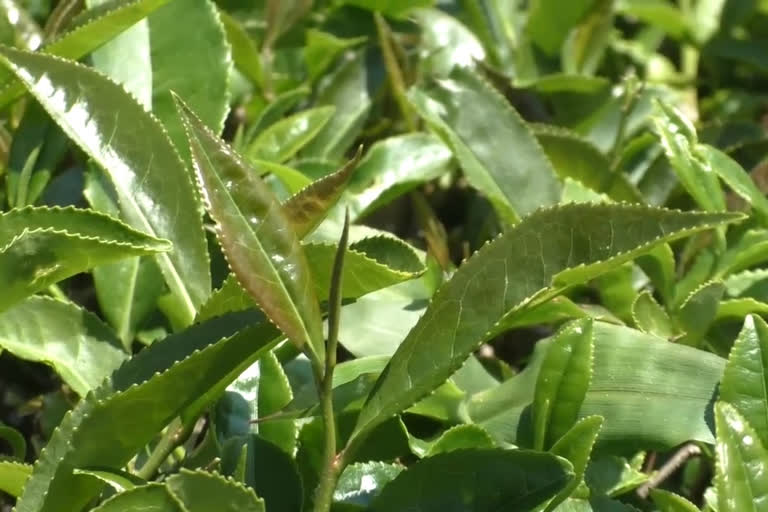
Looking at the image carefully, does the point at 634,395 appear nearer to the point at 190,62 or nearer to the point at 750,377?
the point at 750,377

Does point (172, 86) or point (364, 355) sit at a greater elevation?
point (172, 86)

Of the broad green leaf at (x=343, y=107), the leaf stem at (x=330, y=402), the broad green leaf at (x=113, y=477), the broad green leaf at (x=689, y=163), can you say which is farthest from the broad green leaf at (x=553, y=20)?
the broad green leaf at (x=113, y=477)

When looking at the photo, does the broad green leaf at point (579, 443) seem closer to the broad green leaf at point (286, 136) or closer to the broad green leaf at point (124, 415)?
the broad green leaf at point (124, 415)

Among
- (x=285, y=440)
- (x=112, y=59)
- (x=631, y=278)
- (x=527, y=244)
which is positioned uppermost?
(x=112, y=59)

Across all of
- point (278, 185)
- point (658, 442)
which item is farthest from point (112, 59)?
point (658, 442)

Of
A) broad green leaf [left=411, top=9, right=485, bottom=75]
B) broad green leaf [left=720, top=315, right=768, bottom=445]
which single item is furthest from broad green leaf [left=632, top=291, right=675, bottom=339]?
broad green leaf [left=411, top=9, right=485, bottom=75]

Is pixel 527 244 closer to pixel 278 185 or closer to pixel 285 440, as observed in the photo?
pixel 285 440

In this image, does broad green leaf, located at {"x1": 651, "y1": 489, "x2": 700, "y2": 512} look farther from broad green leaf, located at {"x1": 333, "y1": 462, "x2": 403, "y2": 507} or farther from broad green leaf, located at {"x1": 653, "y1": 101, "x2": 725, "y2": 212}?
broad green leaf, located at {"x1": 653, "y1": 101, "x2": 725, "y2": 212}

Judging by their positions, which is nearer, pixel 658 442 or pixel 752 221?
pixel 658 442
